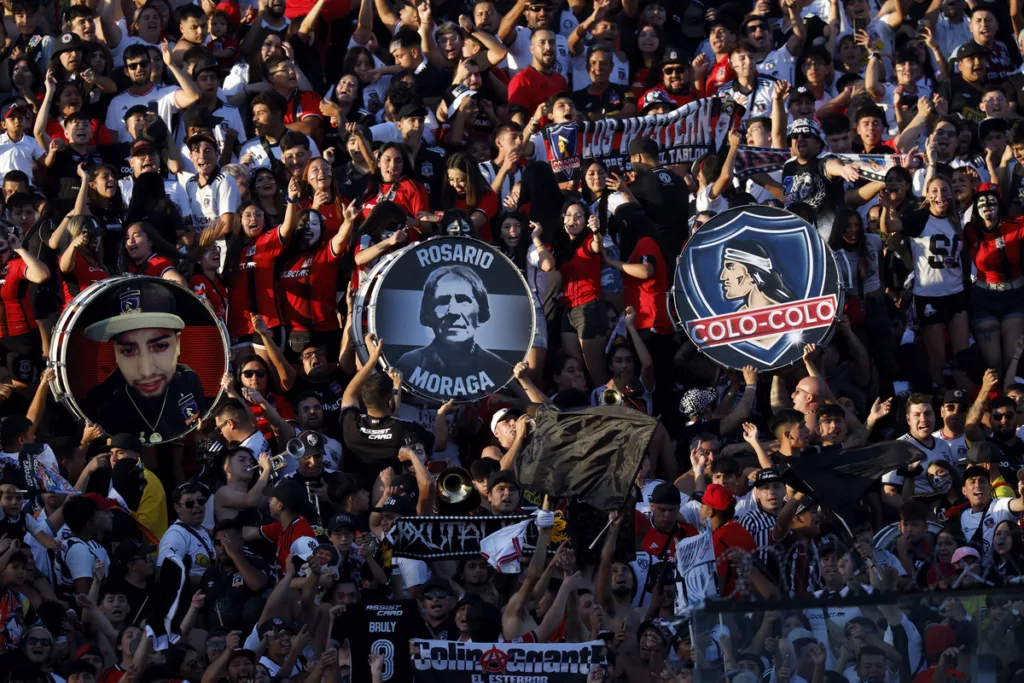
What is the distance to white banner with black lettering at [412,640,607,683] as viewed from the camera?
12555mm

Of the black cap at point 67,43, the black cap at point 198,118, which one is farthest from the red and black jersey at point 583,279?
the black cap at point 67,43

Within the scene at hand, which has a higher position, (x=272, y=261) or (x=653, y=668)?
(x=272, y=261)

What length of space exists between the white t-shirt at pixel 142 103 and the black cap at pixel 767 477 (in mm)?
5652

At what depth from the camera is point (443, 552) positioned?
13.2 meters

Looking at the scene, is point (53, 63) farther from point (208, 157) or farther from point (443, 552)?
point (443, 552)

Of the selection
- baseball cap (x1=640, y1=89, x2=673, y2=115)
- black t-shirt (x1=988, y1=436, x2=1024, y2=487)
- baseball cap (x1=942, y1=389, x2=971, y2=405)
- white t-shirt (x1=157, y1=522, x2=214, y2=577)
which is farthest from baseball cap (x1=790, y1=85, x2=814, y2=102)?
white t-shirt (x1=157, y1=522, x2=214, y2=577)

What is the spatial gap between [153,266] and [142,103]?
2.50m

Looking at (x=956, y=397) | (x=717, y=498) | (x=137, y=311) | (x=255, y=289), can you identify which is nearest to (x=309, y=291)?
(x=255, y=289)

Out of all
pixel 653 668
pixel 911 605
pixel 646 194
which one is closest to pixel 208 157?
pixel 646 194

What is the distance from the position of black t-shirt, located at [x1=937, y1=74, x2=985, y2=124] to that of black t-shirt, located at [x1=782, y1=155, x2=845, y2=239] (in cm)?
226

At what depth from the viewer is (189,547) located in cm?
1355

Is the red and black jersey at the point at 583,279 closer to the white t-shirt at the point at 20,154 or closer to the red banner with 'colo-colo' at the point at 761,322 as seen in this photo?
the red banner with 'colo-colo' at the point at 761,322

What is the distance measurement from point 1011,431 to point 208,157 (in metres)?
5.54

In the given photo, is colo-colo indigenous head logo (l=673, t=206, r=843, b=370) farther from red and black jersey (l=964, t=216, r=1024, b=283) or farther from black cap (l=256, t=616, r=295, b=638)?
black cap (l=256, t=616, r=295, b=638)
